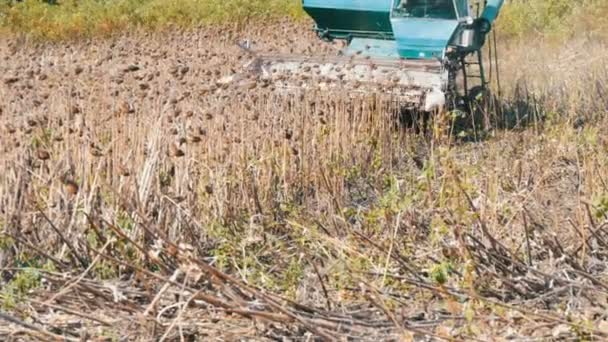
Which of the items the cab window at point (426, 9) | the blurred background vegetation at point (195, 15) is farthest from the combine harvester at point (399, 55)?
the blurred background vegetation at point (195, 15)

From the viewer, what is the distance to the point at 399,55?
10.1 metres

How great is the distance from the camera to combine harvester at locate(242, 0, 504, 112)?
28.2 feet

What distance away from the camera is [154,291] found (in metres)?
3.42

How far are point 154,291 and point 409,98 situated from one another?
5488mm

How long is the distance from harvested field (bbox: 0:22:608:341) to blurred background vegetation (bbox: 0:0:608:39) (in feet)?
39.9

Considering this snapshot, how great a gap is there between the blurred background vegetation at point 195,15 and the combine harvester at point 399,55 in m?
8.28

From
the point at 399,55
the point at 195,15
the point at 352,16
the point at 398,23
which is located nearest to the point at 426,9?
the point at 398,23

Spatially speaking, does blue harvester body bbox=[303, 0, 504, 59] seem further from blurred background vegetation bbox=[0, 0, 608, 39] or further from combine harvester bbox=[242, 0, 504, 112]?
blurred background vegetation bbox=[0, 0, 608, 39]

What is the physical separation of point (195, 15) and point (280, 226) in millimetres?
17568

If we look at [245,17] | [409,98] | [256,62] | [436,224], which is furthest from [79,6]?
[436,224]

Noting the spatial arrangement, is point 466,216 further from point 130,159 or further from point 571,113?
point 571,113

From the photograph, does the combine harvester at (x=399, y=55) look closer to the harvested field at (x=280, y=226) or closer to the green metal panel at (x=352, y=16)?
the green metal panel at (x=352, y=16)

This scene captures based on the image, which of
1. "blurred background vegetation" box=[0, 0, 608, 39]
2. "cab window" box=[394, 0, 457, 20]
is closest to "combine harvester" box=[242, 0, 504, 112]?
"cab window" box=[394, 0, 457, 20]

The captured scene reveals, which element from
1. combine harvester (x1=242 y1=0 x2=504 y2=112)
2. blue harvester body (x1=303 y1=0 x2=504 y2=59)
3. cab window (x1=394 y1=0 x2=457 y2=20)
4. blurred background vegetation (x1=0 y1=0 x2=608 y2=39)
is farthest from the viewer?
blurred background vegetation (x1=0 y1=0 x2=608 y2=39)
